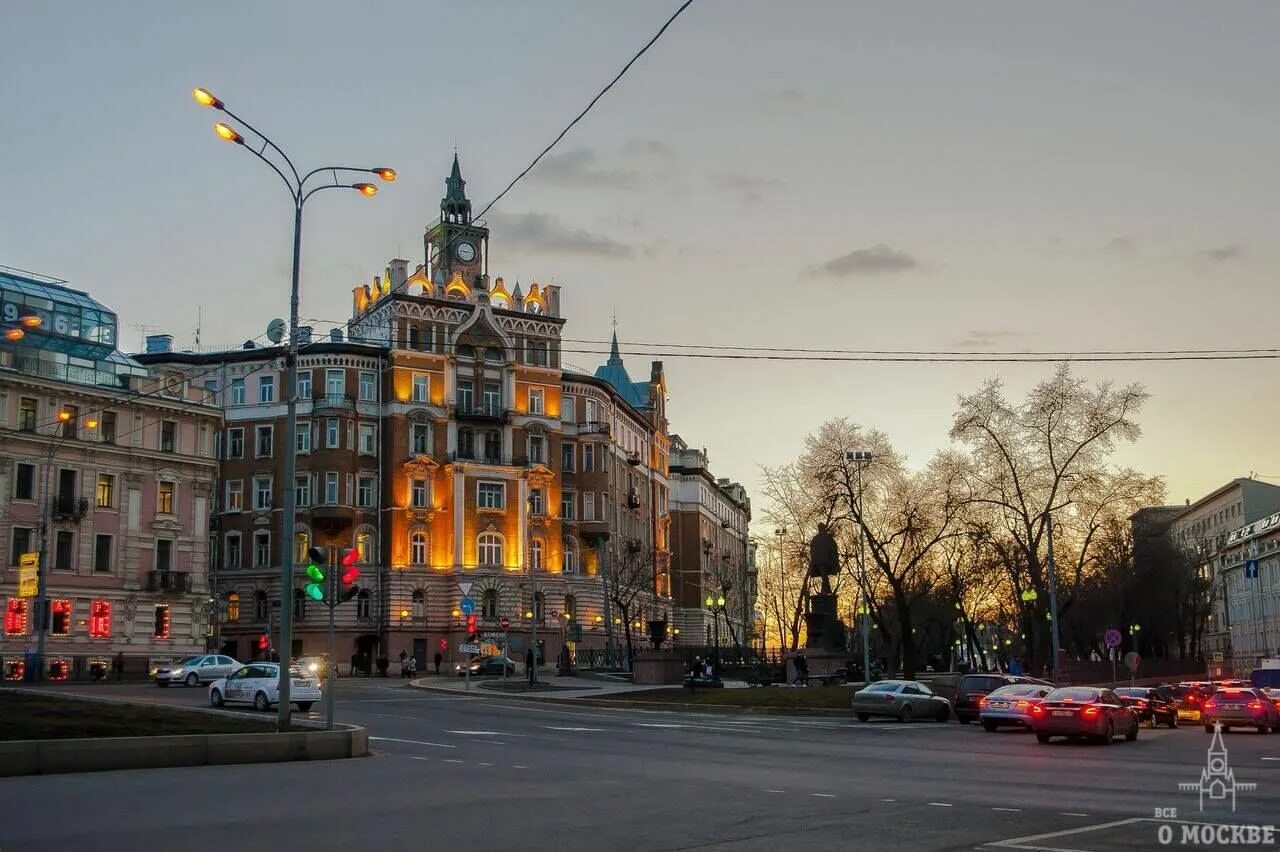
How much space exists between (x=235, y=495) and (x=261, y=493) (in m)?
2.05

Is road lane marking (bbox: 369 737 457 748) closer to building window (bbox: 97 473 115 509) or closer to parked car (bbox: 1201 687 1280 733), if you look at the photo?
parked car (bbox: 1201 687 1280 733)

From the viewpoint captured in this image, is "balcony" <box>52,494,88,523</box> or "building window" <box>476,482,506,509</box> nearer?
"balcony" <box>52,494,88,523</box>

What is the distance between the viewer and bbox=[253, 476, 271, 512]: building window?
282 feet

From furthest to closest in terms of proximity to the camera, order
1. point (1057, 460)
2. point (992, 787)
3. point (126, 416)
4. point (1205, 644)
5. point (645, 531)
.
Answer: point (1205, 644)
point (645, 531)
point (126, 416)
point (1057, 460)
point (992, 787)

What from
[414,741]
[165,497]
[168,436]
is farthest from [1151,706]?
[168,436]

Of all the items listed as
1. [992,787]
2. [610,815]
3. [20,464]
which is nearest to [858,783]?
[992,787]

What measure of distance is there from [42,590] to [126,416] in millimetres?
17128

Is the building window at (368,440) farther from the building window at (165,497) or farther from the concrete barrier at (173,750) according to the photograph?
the concrete barrier at (173,750)

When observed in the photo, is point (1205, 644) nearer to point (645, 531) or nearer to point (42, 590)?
point (645, 531)

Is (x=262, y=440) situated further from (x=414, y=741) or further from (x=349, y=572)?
(x=349, y=572)

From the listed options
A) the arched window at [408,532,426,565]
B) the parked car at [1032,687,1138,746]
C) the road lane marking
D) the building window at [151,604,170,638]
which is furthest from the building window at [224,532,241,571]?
the parked car at [1032,687,1138,746]

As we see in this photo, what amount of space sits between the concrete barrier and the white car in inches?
586

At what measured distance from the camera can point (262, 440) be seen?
284 ft

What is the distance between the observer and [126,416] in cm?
6762
